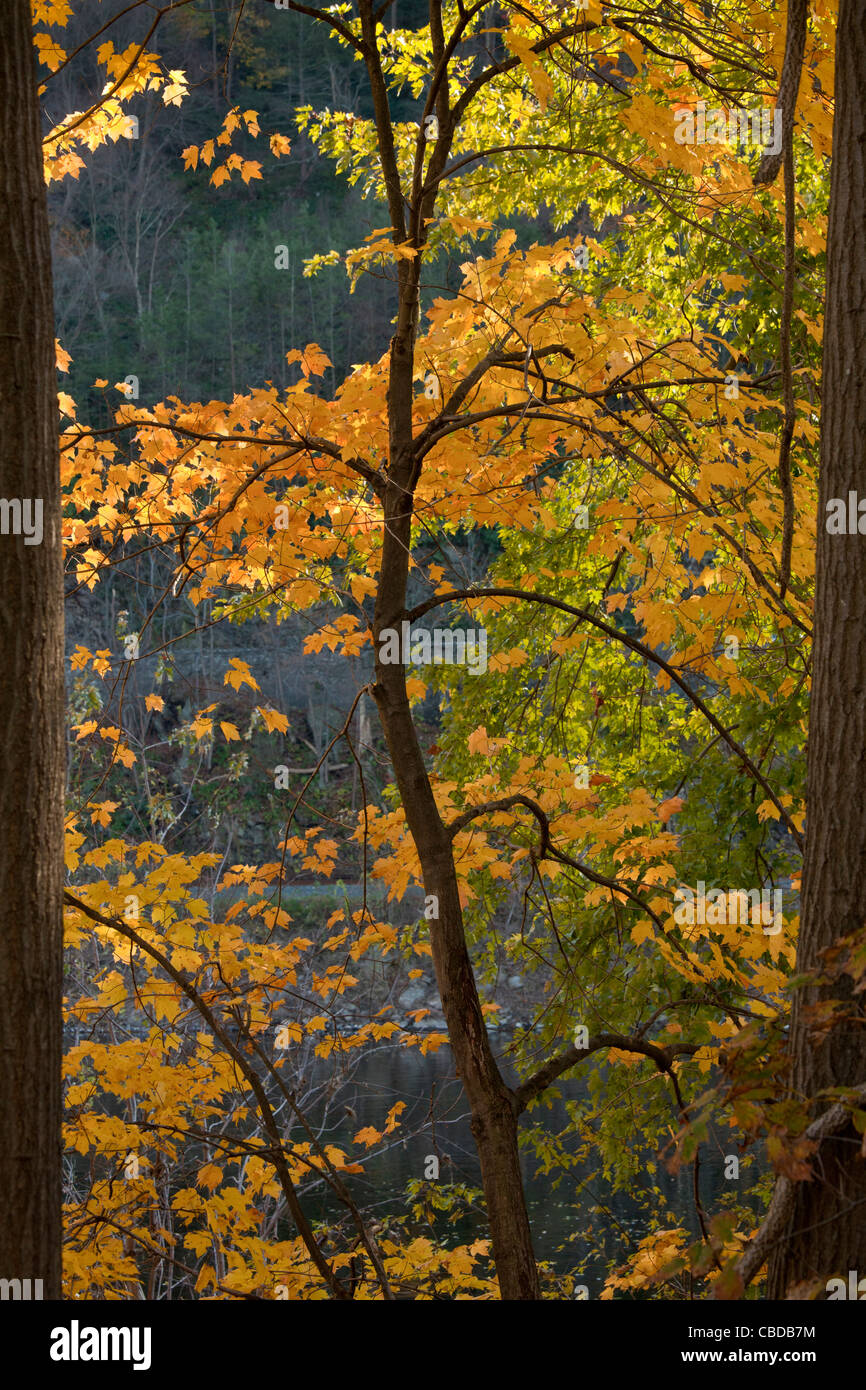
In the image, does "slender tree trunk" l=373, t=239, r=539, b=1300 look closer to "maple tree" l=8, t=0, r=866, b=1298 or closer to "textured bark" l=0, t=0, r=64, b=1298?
"maple tree" l=8, t=0, r=866, b=1298

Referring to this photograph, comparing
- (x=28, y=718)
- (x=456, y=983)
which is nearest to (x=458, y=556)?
(x=456, y=983)

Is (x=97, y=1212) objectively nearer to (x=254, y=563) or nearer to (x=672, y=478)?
(x=254, y=563)

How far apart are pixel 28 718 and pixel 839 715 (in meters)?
1.32

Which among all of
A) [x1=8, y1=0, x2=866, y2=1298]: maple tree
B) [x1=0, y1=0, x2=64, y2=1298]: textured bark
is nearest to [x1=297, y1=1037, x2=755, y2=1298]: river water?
[x1=8, y1=0, x2=866, y2=1298]: maple tree

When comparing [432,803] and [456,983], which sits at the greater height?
[432,803]

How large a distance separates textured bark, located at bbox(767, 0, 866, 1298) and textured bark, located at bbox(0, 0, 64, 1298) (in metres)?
1.18

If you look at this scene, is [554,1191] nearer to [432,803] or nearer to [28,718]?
Answer: [432,803]

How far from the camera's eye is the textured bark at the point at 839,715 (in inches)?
73.2

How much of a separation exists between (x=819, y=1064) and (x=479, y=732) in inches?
72.9

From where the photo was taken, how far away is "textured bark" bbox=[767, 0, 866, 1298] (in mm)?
1860

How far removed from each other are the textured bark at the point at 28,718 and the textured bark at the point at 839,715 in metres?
1.18

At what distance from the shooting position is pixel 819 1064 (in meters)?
1.91

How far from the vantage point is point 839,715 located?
199 cm

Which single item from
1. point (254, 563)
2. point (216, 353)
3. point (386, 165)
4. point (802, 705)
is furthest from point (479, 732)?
point (216, 353)
